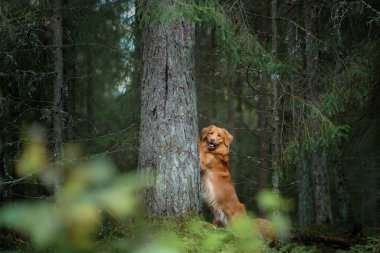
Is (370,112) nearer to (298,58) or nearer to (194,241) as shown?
(298,58)

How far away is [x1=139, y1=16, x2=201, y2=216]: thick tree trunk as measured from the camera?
224 inches

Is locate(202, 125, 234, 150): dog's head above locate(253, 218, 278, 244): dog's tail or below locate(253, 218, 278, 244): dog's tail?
above

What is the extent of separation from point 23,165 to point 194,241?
3.56m

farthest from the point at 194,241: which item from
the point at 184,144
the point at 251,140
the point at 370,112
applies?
the point at 251,140

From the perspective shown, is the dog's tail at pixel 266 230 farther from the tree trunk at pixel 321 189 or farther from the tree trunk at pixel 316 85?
the tree trunk at pixel 321 189

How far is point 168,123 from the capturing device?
5.75 meters

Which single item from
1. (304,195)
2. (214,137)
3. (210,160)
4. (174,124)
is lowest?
(304,195)

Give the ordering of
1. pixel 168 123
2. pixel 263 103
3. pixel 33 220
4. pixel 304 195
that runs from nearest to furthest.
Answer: pixel 33 220 → pixel 168 123 → pixel 304 195 → pixel 263 103

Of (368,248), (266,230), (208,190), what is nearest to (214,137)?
(208,190)

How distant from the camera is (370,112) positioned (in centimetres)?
1084

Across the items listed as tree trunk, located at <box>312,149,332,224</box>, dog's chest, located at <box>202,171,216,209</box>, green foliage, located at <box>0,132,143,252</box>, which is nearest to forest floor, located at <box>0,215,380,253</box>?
dog's chest, located at <box>202,171,216,209</box>

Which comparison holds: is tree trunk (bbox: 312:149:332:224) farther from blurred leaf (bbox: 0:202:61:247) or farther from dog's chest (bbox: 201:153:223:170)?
blurred leaf (bbox: 0:202:61:247)

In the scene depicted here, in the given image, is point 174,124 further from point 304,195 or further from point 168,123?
point 304,195

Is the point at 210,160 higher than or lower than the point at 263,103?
lower
